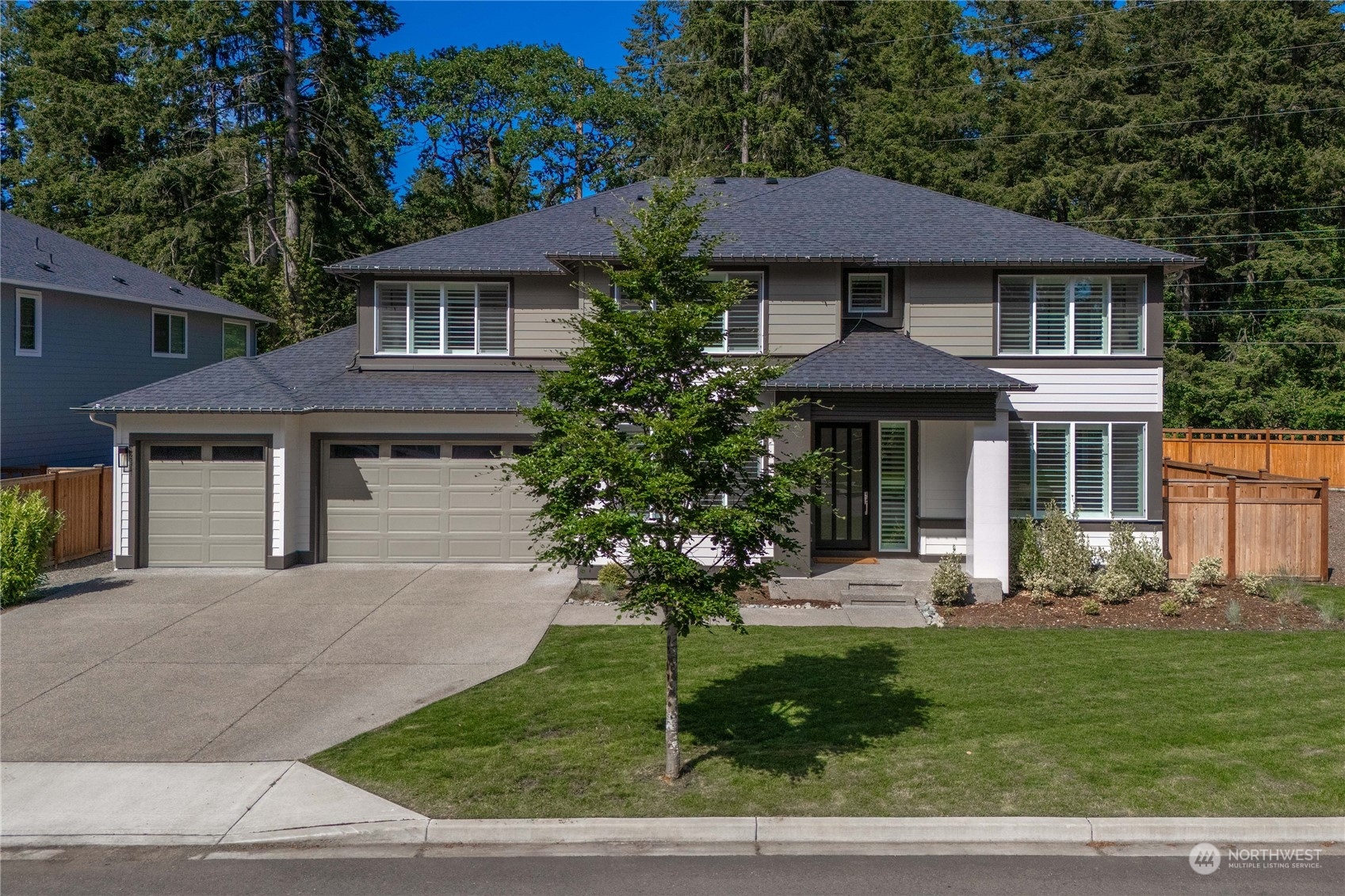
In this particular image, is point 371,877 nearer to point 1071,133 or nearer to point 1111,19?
point 1071,133

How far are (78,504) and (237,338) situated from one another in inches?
467

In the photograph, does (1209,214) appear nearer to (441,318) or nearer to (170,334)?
(441,318)

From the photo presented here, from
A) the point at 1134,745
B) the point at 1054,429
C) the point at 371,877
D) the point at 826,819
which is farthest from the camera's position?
the point at 1054,429

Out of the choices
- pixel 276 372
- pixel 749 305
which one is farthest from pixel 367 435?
pixel 749 305

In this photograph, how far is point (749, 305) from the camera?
1670cm

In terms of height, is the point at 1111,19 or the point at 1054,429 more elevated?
the point at 1111,19

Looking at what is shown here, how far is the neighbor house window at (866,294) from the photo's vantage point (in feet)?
55.9

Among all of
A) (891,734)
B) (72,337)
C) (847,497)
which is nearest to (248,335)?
(72,337)

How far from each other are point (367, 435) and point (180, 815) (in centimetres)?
1058

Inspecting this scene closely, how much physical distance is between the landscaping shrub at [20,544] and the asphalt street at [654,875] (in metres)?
8.84

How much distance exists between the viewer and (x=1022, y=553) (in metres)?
14.5

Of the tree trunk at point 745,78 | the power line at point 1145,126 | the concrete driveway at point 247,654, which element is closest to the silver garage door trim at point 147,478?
the concrete driveway at point 247,654

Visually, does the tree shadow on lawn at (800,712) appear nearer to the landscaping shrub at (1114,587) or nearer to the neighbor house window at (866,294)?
the landscaping shrub at (1114,587)

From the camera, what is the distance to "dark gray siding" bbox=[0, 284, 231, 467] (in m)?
19.9
